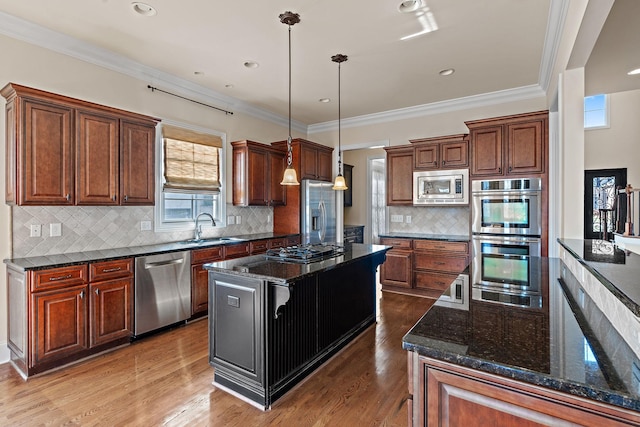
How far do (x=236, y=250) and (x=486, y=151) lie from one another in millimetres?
3492

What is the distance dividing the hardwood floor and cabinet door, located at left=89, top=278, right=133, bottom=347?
182 mm

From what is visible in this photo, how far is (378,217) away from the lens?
832 cm

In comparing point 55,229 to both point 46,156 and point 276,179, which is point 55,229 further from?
point 276,179

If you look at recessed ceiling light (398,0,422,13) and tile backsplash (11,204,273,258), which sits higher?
recessed ceiling light (398,0,422,13)

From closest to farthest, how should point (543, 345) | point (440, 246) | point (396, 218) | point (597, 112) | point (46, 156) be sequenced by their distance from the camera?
1. point (543, 345)
2. point (46, 156)
3. point (440, 246)
4. point (396, 218)
5. point (597, 112)

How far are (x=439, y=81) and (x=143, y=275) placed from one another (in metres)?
4.13

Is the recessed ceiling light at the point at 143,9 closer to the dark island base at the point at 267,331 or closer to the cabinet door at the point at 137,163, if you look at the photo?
the cabinet door at the point at 137,163

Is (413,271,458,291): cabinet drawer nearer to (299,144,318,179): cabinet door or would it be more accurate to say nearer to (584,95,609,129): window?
(299,144,318,179): cabinet door

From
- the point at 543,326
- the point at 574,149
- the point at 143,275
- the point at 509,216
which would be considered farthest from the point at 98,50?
the point at 509,216

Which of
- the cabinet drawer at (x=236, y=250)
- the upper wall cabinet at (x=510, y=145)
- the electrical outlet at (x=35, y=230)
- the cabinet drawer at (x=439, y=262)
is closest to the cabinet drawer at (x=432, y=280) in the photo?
the cabinet drawer at (x=439, y=262)

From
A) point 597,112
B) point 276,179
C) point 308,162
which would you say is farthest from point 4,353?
point 597,112

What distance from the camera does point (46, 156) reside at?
279 cm

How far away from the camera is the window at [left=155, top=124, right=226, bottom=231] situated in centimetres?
404

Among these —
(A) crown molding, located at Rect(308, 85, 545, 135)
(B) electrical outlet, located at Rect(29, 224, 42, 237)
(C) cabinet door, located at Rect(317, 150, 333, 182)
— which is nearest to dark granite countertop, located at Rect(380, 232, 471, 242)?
(C) cabinet door, located at Rect(317, 150, 333, 182)
